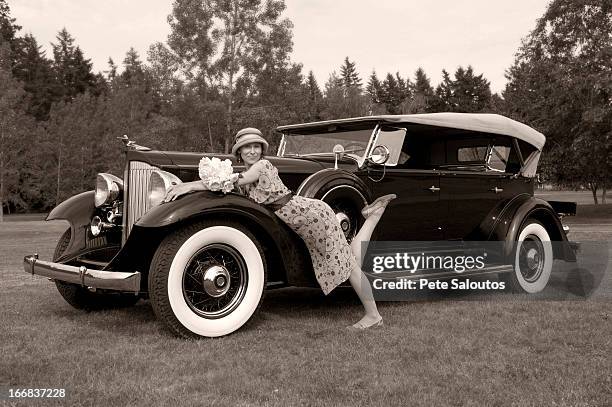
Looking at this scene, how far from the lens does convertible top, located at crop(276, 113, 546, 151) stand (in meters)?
5.52

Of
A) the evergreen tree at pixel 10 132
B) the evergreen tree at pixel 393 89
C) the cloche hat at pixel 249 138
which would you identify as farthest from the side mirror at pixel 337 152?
the evergreen tree at pixel 393 89

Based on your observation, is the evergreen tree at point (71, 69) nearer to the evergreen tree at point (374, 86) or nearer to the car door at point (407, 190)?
the evergreen tree at point (374, 86)

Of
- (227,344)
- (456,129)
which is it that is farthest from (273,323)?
(456,129)

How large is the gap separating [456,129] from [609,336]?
263cm

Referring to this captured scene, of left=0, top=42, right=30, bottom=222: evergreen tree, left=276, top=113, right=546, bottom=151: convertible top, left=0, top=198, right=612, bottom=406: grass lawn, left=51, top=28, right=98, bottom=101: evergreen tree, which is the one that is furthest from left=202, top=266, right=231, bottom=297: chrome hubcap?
left=51, top=28, right=98, bottom=101: evergreen tree

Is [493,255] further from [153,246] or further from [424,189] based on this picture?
[153,246]

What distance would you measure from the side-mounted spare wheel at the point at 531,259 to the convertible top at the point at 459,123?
103 centimetres

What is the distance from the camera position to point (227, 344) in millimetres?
3902

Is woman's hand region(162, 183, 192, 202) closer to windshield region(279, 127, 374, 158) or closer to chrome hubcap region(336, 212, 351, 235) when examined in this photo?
chrome hubcap region(336, 212, 351, 235)

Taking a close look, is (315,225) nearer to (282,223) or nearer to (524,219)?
(282,223)

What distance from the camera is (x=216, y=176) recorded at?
13.4 feet

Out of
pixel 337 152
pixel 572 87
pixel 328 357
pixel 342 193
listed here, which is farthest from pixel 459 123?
pixel 572 87

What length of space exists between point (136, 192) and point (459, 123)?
Answer: 10.7ft

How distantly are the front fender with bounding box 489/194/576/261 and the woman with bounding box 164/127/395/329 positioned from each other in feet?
7.14
